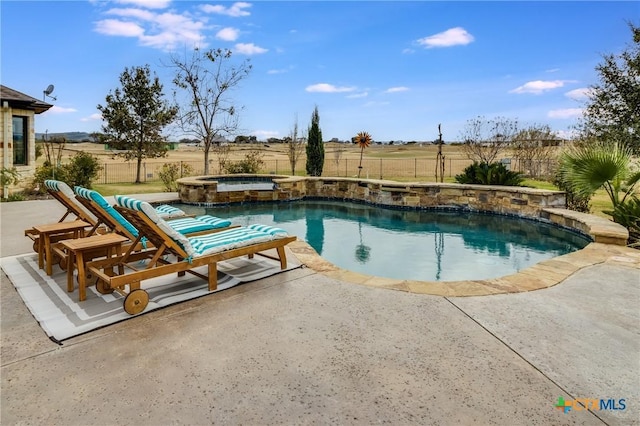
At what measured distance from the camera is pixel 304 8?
12.4m

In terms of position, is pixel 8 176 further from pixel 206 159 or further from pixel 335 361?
pixel 335 361

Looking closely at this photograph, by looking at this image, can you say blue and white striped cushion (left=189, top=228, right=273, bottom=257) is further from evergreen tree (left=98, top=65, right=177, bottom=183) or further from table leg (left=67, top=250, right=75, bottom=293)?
evergreen tree (left=98, top=65, right=177, bottom=183)

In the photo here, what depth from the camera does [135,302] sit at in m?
3.51

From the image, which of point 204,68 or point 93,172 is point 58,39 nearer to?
point 93,172

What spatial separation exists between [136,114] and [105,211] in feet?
59.5

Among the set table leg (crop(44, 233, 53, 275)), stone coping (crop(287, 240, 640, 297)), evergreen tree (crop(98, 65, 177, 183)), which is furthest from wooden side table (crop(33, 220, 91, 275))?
evergreen tree (crop(98, 65, 177, 183))

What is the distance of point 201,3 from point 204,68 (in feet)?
22.8

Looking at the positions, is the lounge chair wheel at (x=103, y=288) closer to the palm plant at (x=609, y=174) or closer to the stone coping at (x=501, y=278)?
the stone coping at (x=501, y=278)

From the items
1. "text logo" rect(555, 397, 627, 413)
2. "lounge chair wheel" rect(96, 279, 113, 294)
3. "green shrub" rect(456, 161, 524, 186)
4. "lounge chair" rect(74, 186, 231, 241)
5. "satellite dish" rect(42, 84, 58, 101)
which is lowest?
"text logo" rect(555, 397, 627, 413)

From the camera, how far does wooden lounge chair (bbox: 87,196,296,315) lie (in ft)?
11.7

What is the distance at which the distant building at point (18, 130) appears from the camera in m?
12.2

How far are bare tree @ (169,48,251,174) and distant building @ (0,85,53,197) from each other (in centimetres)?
660

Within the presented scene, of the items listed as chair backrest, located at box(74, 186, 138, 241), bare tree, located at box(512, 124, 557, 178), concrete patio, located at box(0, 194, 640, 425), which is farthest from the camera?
bare tree, located at box(512, 124, 557, 178)

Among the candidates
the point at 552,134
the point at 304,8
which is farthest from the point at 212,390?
the point at 552,134
